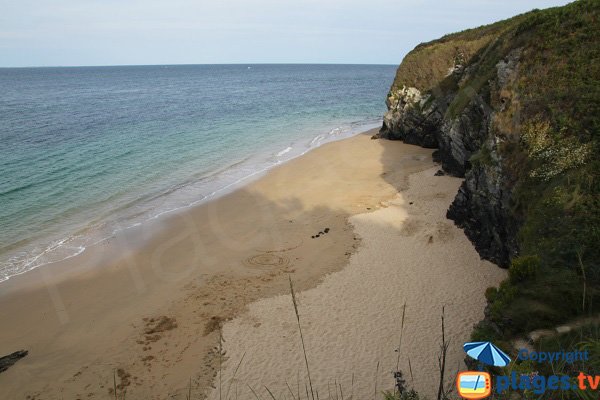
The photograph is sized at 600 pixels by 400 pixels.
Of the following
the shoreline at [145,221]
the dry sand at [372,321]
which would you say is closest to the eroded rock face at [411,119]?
the shoreline at [145,221]

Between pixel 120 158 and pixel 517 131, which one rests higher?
pixel 517 131

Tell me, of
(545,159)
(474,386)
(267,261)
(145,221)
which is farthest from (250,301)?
(545,159)

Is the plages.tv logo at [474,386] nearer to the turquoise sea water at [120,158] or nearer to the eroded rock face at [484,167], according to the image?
the eroded rock face at [484,167]

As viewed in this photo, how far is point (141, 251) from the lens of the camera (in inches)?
790

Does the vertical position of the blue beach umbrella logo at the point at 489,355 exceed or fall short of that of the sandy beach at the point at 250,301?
it exceeds it

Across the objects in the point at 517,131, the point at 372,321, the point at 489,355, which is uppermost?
the point at 517,131

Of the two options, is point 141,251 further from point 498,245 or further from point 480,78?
point 480,78

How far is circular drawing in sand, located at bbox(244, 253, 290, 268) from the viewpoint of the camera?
17969mm

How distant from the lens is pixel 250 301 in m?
15.3

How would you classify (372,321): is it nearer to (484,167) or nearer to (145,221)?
(484,167)

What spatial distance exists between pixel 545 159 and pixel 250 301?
1176 cm

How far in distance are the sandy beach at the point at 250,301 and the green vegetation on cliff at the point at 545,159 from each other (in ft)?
8.38

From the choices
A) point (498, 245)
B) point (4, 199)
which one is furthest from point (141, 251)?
point (498, 245)

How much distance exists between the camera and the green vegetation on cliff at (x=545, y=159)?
34.7 feet
